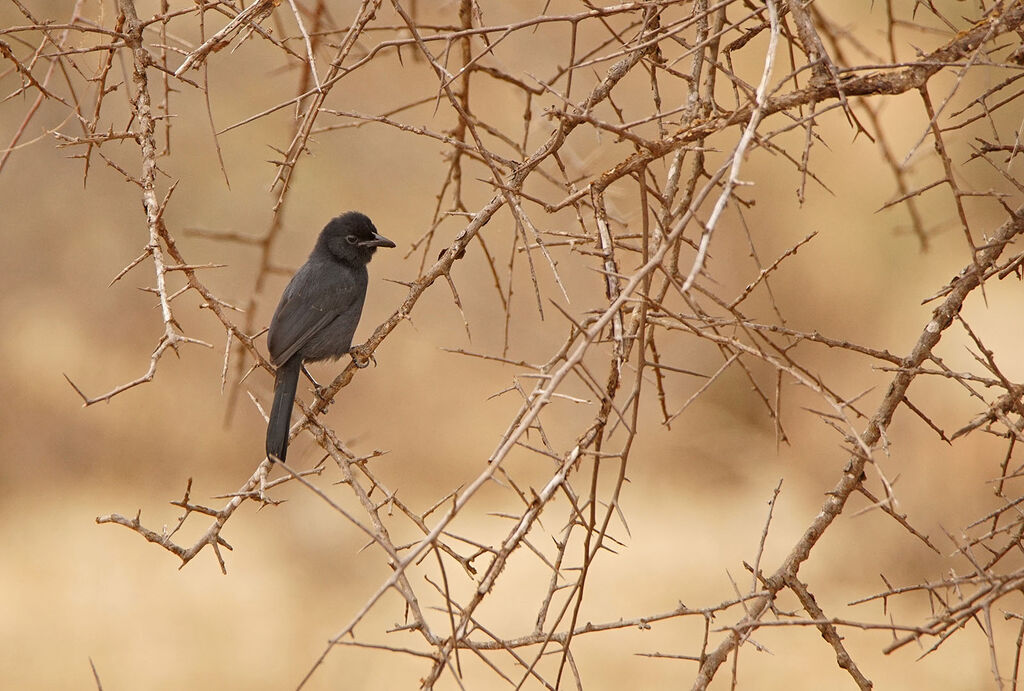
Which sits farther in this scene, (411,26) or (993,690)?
(993,690)

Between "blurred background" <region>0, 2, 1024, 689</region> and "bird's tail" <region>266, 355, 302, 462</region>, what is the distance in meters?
4.00

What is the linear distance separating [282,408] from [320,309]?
0.72 meters

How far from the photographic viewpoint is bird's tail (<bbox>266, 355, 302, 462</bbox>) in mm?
4223

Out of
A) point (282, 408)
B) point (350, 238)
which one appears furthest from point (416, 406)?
point (282, 408)

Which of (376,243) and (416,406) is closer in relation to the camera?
(376,243)

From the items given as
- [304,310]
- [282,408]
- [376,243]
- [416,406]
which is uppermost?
[416,406]

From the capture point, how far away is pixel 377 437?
926 centimetres

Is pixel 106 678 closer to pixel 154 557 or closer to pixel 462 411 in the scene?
pixel 154 557

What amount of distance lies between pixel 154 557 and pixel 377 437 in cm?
223

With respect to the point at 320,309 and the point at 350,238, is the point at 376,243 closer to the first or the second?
the point at 350,238

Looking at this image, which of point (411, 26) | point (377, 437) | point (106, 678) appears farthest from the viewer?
→ point (377, 437)

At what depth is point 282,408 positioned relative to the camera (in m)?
4.35

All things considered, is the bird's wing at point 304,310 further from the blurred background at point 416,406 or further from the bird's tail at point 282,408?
the blurred background at point 416,406

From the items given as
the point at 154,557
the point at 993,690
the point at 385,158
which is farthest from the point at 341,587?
the point at 993,690
